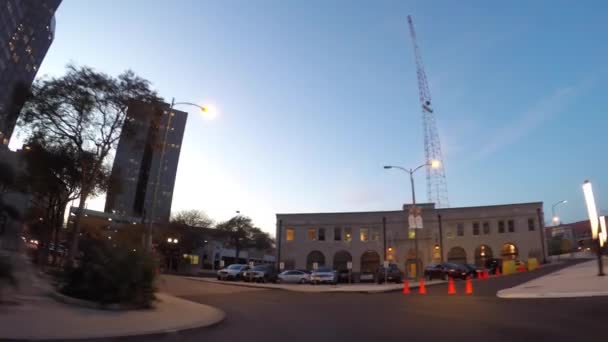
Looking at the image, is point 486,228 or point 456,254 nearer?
point 486,228

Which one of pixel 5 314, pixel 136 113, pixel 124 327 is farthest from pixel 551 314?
pixel 136 113

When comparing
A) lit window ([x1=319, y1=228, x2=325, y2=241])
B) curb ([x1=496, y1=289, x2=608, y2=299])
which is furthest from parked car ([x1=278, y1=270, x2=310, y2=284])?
lit window ([x1=319, y1=228, x2=325, y2=241])

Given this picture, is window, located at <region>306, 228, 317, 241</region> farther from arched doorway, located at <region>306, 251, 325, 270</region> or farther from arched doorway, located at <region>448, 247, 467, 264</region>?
arched doorway, located at <region>448, 247, 467, 264</region>

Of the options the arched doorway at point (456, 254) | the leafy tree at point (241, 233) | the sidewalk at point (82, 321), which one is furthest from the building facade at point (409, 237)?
the sidewalk at point (82, 321)

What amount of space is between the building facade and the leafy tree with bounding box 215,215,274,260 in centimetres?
1050

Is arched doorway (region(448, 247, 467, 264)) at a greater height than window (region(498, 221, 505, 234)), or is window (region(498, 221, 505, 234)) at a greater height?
window (region(498, 221, 505, 234))

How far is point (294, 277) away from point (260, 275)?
10.2 ft

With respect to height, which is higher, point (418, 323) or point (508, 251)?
point (508, 251)

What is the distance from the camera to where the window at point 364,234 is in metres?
72.1

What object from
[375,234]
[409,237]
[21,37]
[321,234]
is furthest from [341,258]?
[21,37]

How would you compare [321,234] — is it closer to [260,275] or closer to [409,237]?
[409,237]

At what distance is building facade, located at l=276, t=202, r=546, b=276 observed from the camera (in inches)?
2559

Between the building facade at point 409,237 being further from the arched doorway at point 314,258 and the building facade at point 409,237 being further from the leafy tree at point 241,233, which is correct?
the leafy tree at point 241,233

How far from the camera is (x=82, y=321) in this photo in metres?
9.84
